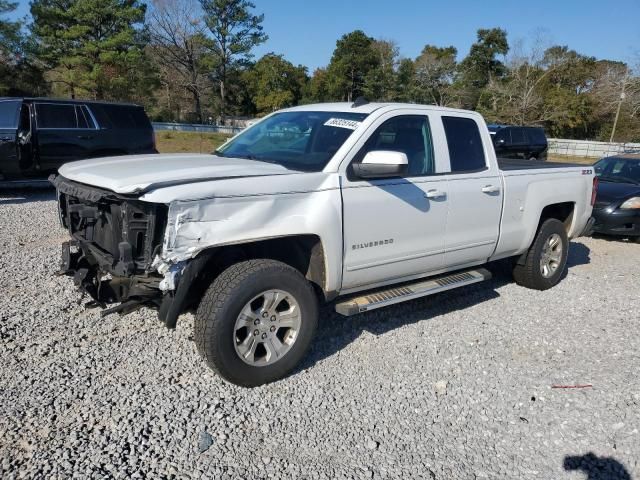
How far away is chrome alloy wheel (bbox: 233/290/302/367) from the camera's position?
134 inches

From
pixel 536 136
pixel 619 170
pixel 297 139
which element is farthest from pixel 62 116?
pixel 536 136

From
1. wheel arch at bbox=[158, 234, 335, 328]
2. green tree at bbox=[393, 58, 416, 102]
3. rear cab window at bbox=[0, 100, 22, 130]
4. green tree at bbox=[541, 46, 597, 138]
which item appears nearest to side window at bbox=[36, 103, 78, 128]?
rear cab window at bbox=[0, 100, 22, 130]

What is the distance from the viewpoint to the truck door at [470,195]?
455cm

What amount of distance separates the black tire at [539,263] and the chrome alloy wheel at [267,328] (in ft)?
10.6

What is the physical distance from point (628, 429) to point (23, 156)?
10.3 meters

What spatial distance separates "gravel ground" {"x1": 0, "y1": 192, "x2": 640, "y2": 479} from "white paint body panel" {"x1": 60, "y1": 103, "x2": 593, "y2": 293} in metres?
0.68

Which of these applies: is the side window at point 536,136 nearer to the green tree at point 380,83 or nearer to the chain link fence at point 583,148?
the chain link fence at point 583,148

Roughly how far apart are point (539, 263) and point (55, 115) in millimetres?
9245

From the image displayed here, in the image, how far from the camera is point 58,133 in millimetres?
10062

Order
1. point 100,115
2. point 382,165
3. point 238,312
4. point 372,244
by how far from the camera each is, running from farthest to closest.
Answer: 1. point 100,115
2. point 372,244
3. point 382,165
4. point 238,312

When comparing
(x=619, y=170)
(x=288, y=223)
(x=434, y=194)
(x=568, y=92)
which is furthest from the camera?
(x=568, y=92)

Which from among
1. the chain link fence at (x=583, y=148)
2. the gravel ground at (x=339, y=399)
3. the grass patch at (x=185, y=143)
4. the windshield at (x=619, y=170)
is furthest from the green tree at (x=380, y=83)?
the gravel ground at (x=339, y=399)

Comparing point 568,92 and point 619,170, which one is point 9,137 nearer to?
point 619,170

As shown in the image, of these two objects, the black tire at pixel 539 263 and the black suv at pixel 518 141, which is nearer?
the black tire at pixel 539 263
